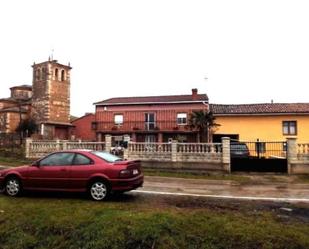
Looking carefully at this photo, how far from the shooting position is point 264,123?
32.6m

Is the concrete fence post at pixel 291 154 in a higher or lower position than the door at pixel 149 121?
lower

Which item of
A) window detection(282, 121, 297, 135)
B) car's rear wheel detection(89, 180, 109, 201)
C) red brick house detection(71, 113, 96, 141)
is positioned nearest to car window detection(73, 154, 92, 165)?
car's rear wheel detection(89, 180, 109, 201)

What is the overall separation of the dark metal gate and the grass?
10.7m

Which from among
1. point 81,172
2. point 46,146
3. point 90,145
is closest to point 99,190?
point 81,172

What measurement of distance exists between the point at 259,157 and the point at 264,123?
13.3 meters

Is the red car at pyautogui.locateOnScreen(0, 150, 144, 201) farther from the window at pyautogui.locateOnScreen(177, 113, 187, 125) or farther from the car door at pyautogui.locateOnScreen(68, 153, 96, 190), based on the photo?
the window at pyautogui.locateOnScreen(177, 113, 187, 125)

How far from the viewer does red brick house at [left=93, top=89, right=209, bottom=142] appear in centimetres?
3828

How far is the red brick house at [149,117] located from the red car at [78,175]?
88.7 feet

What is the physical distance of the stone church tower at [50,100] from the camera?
50234 mm

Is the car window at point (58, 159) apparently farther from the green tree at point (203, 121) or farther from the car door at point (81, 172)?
the green tree at point (203, 121)

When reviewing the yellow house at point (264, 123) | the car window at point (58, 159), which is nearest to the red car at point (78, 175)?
the car window at point (58, 159)

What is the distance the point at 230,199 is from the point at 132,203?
10.2ft

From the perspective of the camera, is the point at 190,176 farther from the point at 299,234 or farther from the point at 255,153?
the point at 299,234

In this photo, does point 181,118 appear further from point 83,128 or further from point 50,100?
point 50,100
